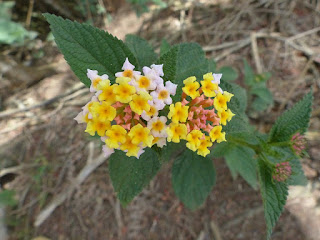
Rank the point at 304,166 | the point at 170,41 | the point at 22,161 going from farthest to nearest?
1. the point at 170,41
2. the point at 22,161
3. the point at 304,166

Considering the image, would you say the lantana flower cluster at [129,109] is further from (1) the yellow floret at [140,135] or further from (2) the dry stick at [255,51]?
(2) the dry stick at [255,51]

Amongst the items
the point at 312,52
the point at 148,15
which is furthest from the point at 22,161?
the point at 312,52

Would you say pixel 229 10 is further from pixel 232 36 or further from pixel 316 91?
pixel 316 91

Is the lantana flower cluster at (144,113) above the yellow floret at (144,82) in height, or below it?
below

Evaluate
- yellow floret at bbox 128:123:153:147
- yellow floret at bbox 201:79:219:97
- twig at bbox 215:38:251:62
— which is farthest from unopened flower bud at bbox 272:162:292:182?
twig at bbox 215:38:251:62

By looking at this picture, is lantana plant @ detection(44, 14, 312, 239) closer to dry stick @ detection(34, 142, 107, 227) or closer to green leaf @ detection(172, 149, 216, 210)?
green leaf @ detection(172, 149, 216, 210)

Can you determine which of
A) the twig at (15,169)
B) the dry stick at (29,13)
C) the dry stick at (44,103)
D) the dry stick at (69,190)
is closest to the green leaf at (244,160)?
the dry stick at (69,190)
